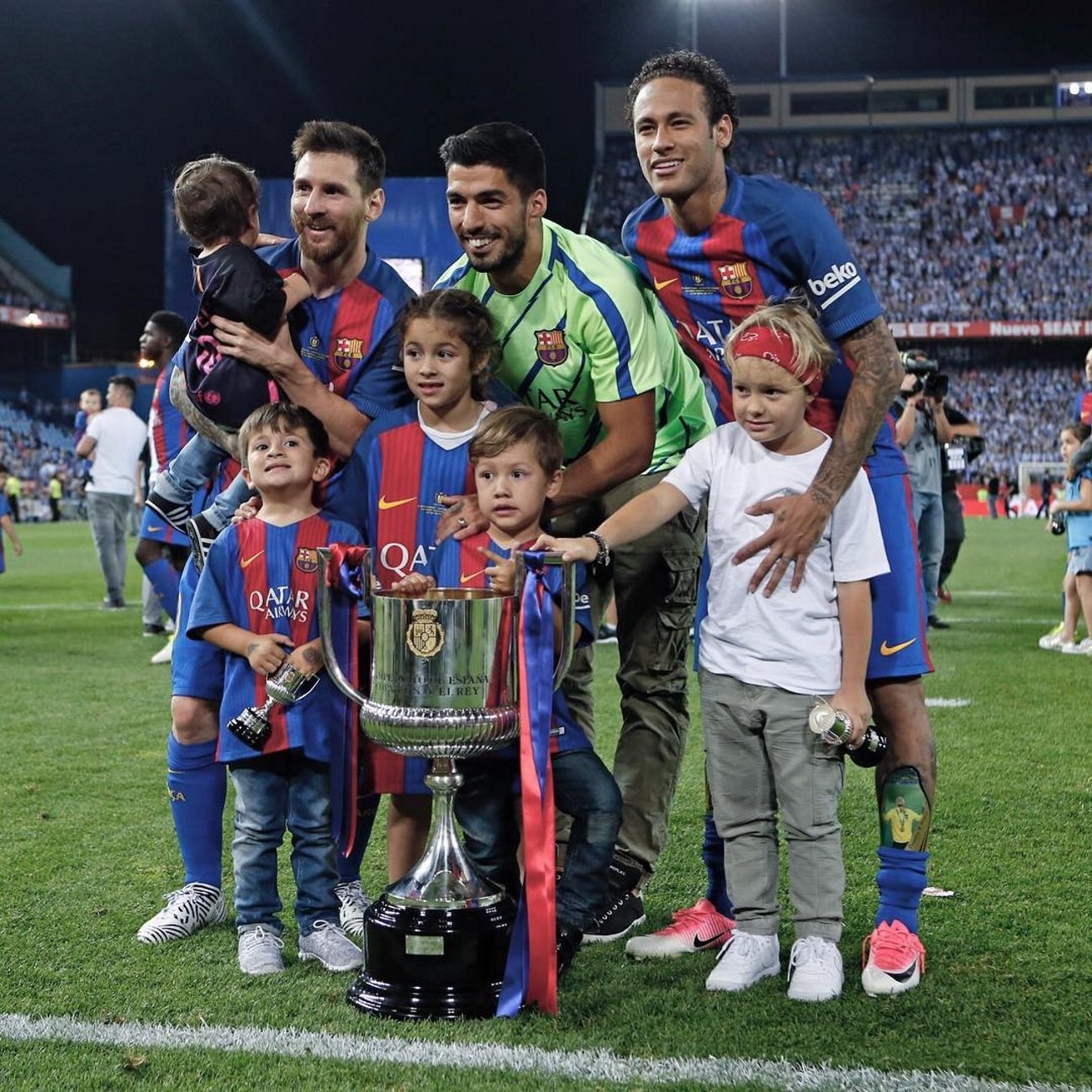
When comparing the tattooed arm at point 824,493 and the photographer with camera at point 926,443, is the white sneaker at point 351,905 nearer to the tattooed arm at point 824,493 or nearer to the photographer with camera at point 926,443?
the tattooed arm at point 824,493

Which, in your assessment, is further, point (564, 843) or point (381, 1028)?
point (564, 843)

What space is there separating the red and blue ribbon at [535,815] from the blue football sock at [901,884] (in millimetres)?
800

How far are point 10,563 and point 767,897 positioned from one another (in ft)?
53.1

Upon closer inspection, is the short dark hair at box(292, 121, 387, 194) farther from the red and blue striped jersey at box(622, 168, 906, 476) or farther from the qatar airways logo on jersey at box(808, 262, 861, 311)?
the qatar airways logo on jersey at box(808, 262, 861, 311)

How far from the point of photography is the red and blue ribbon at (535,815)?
260 centimetres

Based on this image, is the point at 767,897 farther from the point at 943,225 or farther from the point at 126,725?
the point at 943,225

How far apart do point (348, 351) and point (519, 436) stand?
626 millimetres

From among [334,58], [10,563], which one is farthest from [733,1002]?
[334,58]

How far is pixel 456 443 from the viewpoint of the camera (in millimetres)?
2984

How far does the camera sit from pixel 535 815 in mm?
2621

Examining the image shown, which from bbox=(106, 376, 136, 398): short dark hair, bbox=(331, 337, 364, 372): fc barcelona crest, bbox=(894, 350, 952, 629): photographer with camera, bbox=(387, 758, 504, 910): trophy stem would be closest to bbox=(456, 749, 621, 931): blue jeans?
bbox=(387, 758, 504, 910): trophy stem

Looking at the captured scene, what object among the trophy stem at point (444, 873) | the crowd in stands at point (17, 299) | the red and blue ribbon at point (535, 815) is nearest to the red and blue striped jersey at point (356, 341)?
the red and blue ribbon at point (535, 815)

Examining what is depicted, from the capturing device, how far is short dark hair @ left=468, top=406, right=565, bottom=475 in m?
2.80

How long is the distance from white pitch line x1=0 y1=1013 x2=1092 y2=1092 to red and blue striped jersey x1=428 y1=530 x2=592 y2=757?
66cm
